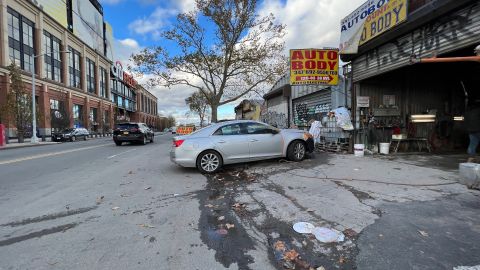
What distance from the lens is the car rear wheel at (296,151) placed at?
944 cm

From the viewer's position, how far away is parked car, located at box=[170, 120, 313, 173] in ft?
27.4

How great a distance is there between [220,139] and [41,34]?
45832 mm

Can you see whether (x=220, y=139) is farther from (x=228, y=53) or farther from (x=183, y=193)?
(x=228, y=53)

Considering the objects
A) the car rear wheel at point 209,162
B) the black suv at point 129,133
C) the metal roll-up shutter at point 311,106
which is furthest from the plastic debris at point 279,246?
the black suv at point 129,133

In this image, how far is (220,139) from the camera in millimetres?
8477

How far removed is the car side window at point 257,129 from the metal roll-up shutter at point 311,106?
226 inches

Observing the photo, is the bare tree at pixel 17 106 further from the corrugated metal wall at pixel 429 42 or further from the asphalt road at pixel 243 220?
the corrugated metal wall at pixel 429 42

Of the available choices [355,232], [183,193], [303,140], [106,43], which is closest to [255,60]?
[303,140]

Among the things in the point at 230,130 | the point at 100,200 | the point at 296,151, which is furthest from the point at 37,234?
the point at 296,151

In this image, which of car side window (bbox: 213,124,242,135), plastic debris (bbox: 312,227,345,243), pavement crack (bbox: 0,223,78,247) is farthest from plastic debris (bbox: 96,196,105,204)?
plastic debris (bbox: 312,227,345,243)

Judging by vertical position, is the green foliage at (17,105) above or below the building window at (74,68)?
below

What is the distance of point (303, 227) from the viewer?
163 inches

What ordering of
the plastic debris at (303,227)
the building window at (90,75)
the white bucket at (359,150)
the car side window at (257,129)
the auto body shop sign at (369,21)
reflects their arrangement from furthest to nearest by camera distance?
the building window at (90,75)
the white bucket at (359,150)
the car side window at (257,129)
the auto body shop sign at (369,21)
the plastic debris at (303,227)

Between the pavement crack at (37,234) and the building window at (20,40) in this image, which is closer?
the pavement crack at (37,234)
